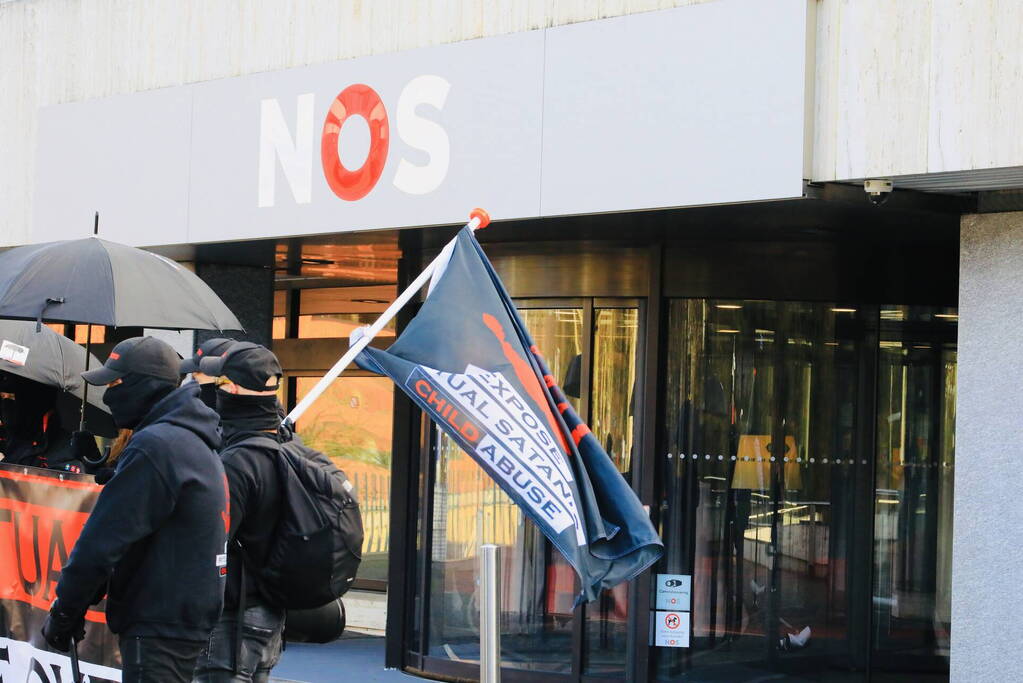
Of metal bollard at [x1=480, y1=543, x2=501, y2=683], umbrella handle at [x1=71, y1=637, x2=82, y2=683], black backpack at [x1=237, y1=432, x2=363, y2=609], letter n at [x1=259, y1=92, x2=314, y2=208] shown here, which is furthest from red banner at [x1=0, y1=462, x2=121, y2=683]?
letter n at [x1=259, y1=92, x2=314, y2=208]

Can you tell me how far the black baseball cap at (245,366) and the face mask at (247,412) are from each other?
0.22 feet

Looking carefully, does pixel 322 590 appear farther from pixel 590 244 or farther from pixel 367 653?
pixel 367 653

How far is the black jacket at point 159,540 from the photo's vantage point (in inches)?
185

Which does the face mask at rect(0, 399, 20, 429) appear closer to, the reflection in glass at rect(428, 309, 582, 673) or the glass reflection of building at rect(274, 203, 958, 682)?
the glass reflection of building at rect(274, 203, 958, 682)

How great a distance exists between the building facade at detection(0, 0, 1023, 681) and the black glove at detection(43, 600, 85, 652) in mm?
3915

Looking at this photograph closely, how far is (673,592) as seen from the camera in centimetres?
942

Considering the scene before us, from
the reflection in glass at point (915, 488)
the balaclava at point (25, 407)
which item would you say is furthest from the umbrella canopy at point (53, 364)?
the reflection in glass at point (915, 488)

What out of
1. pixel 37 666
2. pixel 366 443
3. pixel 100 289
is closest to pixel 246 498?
pixel 100 289

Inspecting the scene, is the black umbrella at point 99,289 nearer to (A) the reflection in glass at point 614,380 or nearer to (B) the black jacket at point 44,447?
(B) the black jacket at point 44,447

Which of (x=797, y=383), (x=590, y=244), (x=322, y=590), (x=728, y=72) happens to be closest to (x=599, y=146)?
(x=728, y=72)

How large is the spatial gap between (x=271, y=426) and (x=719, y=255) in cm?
467

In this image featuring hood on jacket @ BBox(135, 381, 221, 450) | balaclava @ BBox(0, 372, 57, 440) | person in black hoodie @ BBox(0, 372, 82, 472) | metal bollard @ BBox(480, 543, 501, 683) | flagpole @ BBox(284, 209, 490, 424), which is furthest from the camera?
balaclava @ BBox(0, 372, 57, 440)

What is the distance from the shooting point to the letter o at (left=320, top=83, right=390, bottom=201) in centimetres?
896

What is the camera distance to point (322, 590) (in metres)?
5.31
